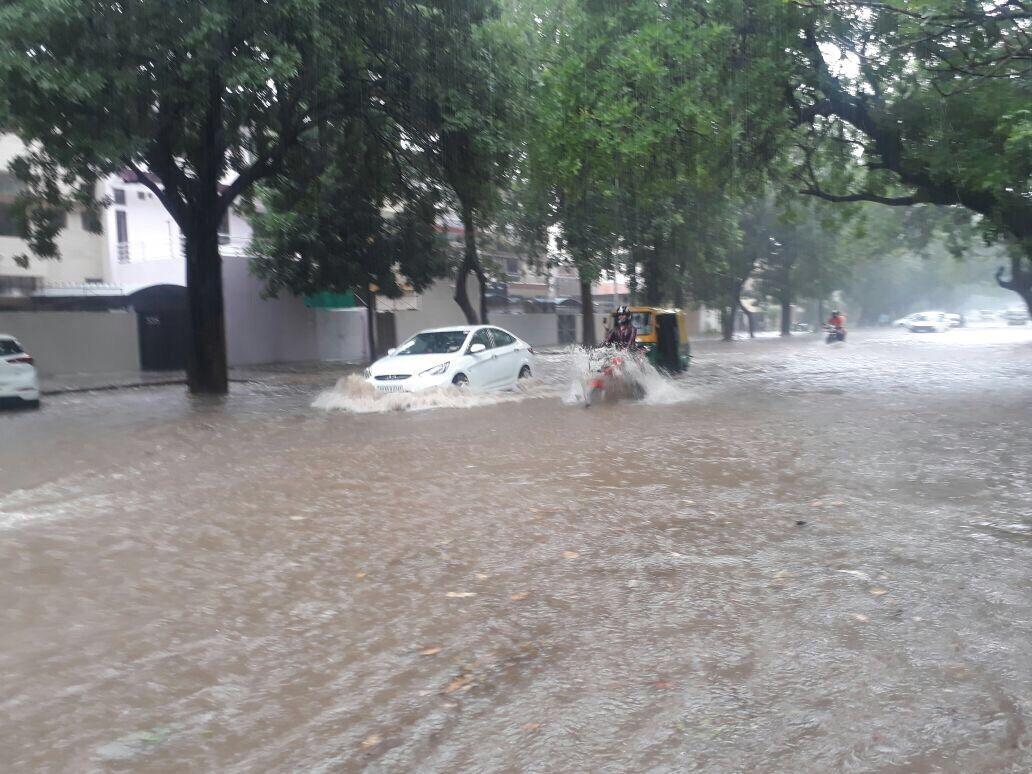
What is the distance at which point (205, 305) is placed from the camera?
60.0 feet

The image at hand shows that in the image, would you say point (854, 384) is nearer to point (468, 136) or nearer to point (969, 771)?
point (468, 136)

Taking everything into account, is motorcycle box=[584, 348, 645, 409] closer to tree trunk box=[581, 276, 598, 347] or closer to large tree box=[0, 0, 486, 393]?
large tree box=[0, 0, 486, 393]

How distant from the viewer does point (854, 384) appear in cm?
1995

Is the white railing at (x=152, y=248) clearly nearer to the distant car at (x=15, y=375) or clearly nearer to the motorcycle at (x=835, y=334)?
the distant car at (x=15, y=375)

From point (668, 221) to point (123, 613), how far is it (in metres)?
27.7

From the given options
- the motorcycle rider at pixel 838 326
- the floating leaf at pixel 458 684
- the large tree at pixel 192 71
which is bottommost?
the floating leaf at pixel 458 684

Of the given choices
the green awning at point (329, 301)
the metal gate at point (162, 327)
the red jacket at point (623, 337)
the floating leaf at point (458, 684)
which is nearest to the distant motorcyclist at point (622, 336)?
the red jacket at point (623, 337)

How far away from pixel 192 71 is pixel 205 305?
619cm

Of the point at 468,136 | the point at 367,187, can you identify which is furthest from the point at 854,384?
the point at 367,187

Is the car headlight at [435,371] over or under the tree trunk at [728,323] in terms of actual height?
under

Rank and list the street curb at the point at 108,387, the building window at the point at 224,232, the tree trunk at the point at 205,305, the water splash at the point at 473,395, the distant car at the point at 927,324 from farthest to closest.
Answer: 1. the distant car at the point at 927,324
2. the building window at the point at 224,232
3. the street curb at the point at 108,387
4. the tree trunk at the point at 205,305
5. the water splash at the point at 473,395

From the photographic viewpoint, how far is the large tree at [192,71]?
12727 millimetres

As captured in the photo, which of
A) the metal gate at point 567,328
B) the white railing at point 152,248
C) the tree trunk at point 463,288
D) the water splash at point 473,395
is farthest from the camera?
the metal gate at point 567,328

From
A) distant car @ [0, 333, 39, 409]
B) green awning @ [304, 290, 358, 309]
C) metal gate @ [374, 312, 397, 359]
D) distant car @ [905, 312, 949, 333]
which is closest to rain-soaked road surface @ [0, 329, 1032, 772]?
distant car @ [0, 333, 39, 409]
